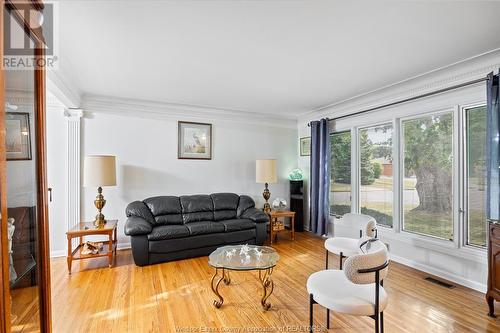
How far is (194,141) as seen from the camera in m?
4.76

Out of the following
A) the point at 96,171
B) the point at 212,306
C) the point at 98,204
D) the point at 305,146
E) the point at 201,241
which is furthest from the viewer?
the point at 305,146

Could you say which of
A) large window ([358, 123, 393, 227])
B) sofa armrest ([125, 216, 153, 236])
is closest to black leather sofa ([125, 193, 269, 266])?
sofa armrest ([125, 216, 153, 236])

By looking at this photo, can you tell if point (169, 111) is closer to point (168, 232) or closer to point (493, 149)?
point (168, 232)

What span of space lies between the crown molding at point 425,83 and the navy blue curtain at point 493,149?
189 millimetres

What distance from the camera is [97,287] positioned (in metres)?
2.84

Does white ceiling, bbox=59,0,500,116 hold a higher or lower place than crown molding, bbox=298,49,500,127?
higher

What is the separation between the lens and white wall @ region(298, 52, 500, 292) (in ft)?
9.08

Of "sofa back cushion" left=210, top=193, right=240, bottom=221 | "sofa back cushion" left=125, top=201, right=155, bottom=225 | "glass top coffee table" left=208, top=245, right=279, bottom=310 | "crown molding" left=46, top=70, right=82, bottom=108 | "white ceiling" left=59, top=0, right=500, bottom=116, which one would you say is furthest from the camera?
"sofa back cushion" left=210, top=193, right=240, bottom=221

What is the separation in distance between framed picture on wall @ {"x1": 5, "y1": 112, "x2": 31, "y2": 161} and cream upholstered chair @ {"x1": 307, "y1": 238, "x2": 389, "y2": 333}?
6.26 feet

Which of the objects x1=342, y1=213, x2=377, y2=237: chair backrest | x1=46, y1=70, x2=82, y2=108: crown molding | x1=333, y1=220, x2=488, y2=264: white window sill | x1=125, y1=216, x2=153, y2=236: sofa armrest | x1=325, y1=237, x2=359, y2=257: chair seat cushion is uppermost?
x1=46, y1=70, x2=82, y2=108: crown molding

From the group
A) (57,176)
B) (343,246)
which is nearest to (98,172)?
(57,176)

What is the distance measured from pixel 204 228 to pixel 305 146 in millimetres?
2925

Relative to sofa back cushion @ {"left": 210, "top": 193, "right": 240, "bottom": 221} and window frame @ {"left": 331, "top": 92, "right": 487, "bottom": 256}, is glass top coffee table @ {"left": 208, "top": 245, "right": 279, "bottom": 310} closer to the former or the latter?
sofa back cushion @ {"left": 210, "top": 193, "right": 240, "bottom": 221}

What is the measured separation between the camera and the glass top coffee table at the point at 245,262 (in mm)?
2432
